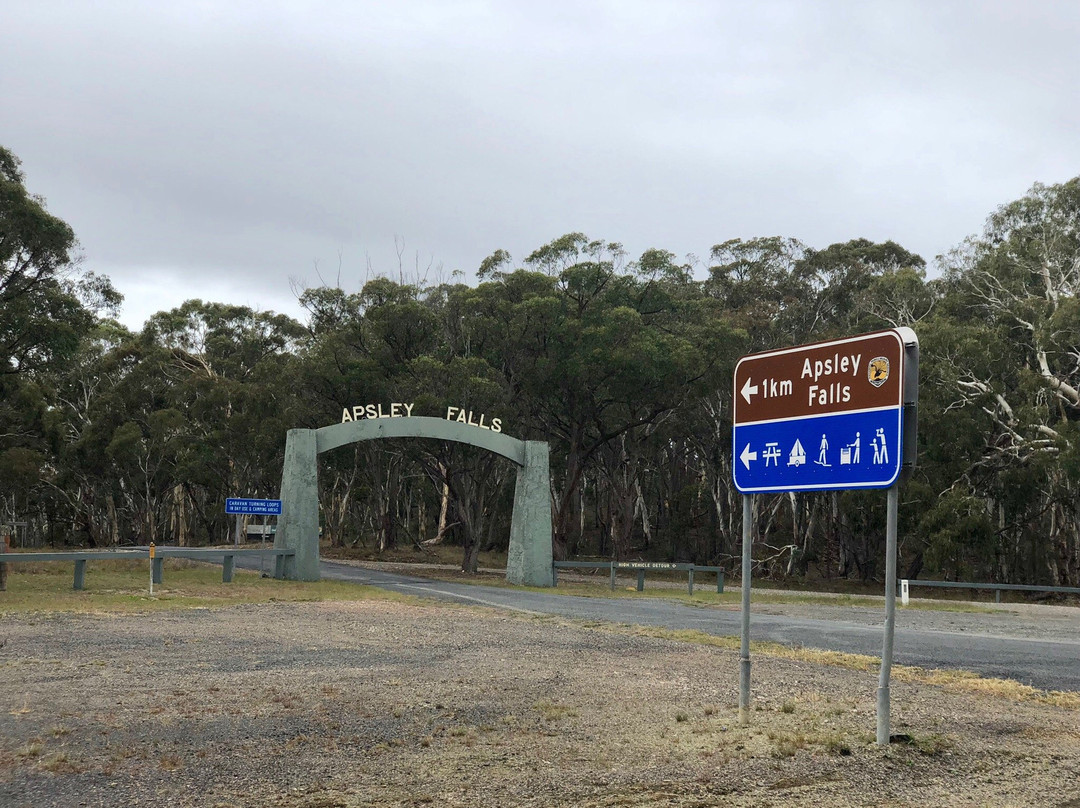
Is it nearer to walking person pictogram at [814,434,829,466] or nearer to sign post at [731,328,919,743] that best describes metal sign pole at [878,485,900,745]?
sign post at [731,328,919,743]

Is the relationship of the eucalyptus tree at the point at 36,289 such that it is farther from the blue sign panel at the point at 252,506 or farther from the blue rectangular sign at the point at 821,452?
the blue rectangular sign at the point at 821,452

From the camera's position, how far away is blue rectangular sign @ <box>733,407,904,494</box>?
718 cm

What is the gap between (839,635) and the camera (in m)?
15.7

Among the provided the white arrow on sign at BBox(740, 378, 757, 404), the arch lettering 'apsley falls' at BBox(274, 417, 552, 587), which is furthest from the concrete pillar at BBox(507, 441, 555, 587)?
the white arrow on sign at BBox(740, 378, 757, 404)

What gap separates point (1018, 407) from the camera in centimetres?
3694

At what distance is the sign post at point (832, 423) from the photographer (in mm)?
7117

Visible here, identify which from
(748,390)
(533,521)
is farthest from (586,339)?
(748,390)

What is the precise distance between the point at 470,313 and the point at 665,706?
104 ft

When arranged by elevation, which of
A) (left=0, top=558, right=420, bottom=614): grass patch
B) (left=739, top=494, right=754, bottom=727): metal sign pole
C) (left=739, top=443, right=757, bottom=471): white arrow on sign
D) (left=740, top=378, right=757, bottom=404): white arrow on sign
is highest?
(left=740, top=378, right=757, bottom=404): white arrow on sign

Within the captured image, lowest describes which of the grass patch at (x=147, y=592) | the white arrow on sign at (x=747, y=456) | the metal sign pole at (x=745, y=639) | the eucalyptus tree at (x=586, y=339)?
the grass patch at (x=147, y=592)

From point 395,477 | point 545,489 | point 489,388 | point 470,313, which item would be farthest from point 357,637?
point 395,477

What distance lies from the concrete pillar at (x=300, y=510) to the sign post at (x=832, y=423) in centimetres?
1994

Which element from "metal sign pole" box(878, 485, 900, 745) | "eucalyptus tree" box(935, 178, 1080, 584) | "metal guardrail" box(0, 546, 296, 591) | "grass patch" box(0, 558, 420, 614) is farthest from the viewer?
"eucalyptus tree" box(935, 178, 1080, 584)

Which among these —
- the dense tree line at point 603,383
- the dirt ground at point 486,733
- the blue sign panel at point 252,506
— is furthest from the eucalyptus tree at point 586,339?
the dirt ground at point 486,733
